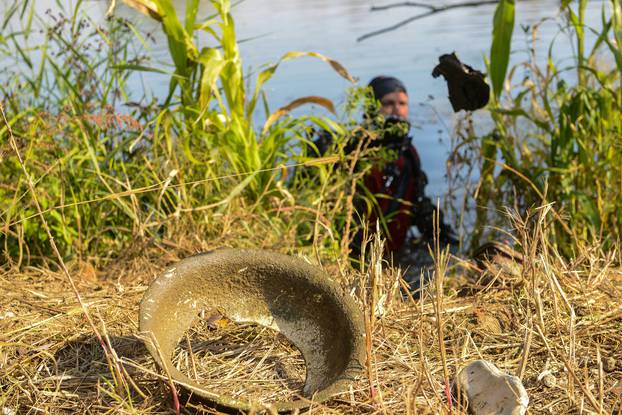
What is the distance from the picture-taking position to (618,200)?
9.50ft

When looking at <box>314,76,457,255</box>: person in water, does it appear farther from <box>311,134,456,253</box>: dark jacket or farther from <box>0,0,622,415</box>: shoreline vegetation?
<box>0,0,622,415</box>: shoreline vegetation

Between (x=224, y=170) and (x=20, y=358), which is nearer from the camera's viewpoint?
(x=20, y=358)

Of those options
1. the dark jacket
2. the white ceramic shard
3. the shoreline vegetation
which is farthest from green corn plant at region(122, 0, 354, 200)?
the white ceramic shard

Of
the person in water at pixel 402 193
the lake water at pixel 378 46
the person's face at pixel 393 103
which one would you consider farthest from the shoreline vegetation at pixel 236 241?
the lake water at pixel 378 46

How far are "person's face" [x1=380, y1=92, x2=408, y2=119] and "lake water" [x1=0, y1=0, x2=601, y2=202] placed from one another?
2.20ft

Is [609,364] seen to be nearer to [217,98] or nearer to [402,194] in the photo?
[217,98]

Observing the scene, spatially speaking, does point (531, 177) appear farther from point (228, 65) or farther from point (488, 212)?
point (228, 65)

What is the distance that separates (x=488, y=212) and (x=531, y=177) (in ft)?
1.37

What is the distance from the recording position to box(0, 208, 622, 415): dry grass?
145cm

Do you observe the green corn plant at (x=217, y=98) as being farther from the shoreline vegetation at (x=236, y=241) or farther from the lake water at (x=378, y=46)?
the lake water at (x=378, y=46)

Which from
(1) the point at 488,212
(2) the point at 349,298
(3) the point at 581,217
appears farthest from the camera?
(1) the point at 488,212

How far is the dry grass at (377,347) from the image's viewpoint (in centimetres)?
145

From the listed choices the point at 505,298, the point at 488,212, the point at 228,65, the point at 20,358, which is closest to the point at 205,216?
the point at 228,65

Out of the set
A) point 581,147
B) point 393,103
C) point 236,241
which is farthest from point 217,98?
point 393,103
